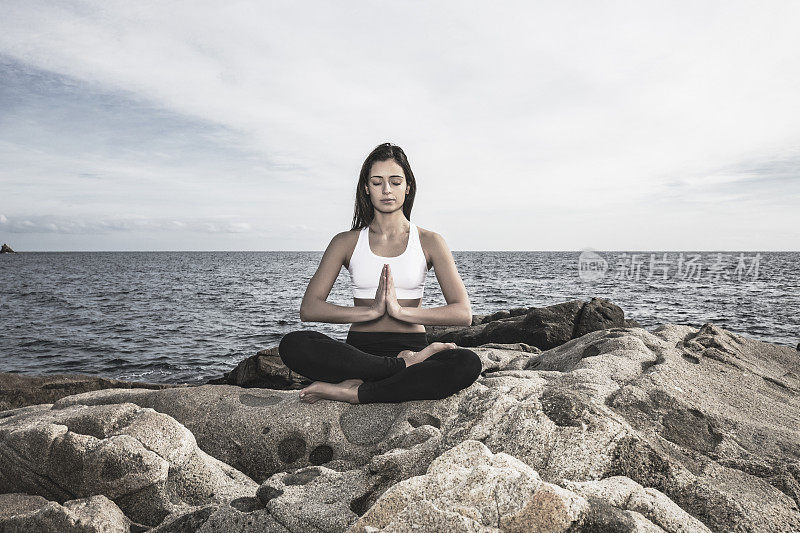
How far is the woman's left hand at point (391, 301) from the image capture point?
4.29m

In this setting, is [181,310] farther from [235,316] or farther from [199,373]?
[199,373]

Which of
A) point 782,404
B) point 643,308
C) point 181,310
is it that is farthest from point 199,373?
point 643,308

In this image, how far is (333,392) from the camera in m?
4.06

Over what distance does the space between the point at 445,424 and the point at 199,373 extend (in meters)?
9.57

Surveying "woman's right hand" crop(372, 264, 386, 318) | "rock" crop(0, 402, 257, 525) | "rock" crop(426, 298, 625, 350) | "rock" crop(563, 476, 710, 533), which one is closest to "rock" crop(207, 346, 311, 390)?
"woman's right hand" crop(372, 264, 386, 318)

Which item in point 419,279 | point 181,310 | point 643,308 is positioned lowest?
point 181,310

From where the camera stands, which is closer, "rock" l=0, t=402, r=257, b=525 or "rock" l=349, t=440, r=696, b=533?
"rock" l=349, t=440, r=696, b=533

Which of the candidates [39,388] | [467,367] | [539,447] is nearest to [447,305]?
[467,367]

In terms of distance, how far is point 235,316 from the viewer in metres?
21.2

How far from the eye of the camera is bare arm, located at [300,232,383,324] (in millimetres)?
4383

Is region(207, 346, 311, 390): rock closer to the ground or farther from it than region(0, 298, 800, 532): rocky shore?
closer to the ground

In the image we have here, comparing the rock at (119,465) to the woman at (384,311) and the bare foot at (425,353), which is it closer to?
the woman at (384,311)

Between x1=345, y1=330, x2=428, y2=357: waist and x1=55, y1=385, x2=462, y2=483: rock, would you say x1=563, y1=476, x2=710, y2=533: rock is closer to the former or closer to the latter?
x1=55, y1=385, x2=462, y2=483: rock

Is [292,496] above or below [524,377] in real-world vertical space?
below
